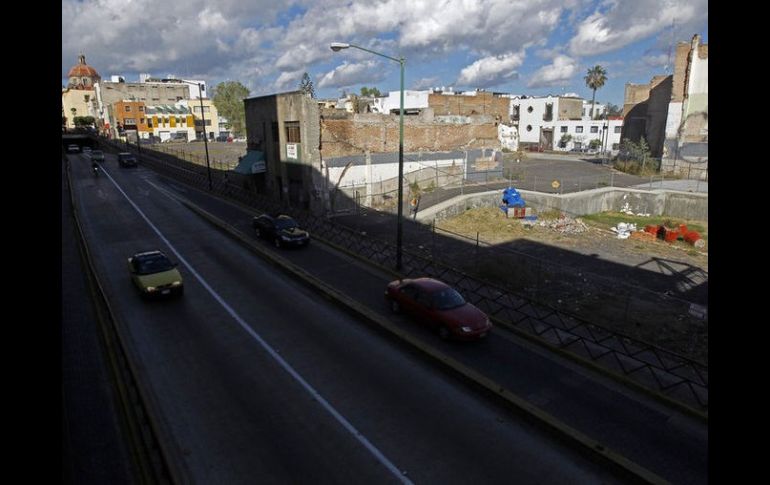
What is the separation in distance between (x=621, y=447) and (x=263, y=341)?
1035 cm

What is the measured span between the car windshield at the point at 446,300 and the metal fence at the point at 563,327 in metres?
1.63

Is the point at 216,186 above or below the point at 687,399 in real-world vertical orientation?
above

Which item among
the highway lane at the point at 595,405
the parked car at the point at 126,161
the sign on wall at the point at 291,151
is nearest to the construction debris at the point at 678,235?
the highway lane at the point at 595,405

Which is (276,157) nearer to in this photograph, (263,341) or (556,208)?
(556,208)

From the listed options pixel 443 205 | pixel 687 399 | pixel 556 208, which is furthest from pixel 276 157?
pixel 687 399

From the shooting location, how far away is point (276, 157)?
39812 millimetres

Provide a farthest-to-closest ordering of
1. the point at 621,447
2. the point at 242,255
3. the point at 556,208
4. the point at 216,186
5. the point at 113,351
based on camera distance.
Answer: the point at 216,186, the point at 556,208, the point at 242,255, the point at 113,351, the point at 621,447

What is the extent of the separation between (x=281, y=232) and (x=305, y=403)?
14859 millimetres

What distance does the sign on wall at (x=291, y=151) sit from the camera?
36.7 meters

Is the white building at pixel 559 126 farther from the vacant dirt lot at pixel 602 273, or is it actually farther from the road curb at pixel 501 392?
the road curb at pixel 501 392

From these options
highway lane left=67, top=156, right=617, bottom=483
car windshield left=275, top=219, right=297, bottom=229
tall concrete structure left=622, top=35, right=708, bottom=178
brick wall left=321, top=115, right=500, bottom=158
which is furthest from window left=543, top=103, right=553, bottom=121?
highway lane left=67, top=156, right=617, bottom=483

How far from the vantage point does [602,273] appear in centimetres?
2369
